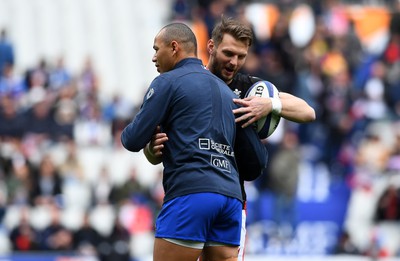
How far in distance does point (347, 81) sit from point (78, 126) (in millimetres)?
5516

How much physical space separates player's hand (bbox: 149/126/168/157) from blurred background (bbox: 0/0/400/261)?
892 centimetres

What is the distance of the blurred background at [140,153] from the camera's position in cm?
1706

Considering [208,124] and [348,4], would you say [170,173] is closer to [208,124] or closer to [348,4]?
[208,124]

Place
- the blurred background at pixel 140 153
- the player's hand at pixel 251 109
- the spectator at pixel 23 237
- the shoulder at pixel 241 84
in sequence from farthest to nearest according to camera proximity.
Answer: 1. the blurred background at pixel 140 153
2. the spectator at pixel 23 237
3. the shoulder at pixel 241 84
4. the player's hand at pixel 251 109

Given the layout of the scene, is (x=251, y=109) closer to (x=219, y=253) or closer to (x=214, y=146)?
(x=214, y=146)

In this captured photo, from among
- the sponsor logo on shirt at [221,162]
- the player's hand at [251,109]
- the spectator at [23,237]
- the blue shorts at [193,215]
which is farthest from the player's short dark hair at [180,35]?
the spectator at [23,237]

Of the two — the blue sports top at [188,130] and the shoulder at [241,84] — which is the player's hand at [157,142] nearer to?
the blue sports top at [188,130]

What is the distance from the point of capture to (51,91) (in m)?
19.3

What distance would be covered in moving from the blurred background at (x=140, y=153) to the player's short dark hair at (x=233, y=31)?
8870 millimetres

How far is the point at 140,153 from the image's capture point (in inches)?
750

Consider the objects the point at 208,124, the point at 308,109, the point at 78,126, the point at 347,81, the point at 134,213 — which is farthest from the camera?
the point at 347,81

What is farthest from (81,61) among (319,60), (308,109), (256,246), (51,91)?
(308,109)

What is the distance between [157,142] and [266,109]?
2.68 ft

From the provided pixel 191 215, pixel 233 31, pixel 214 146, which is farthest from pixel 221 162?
pixel 233 31
